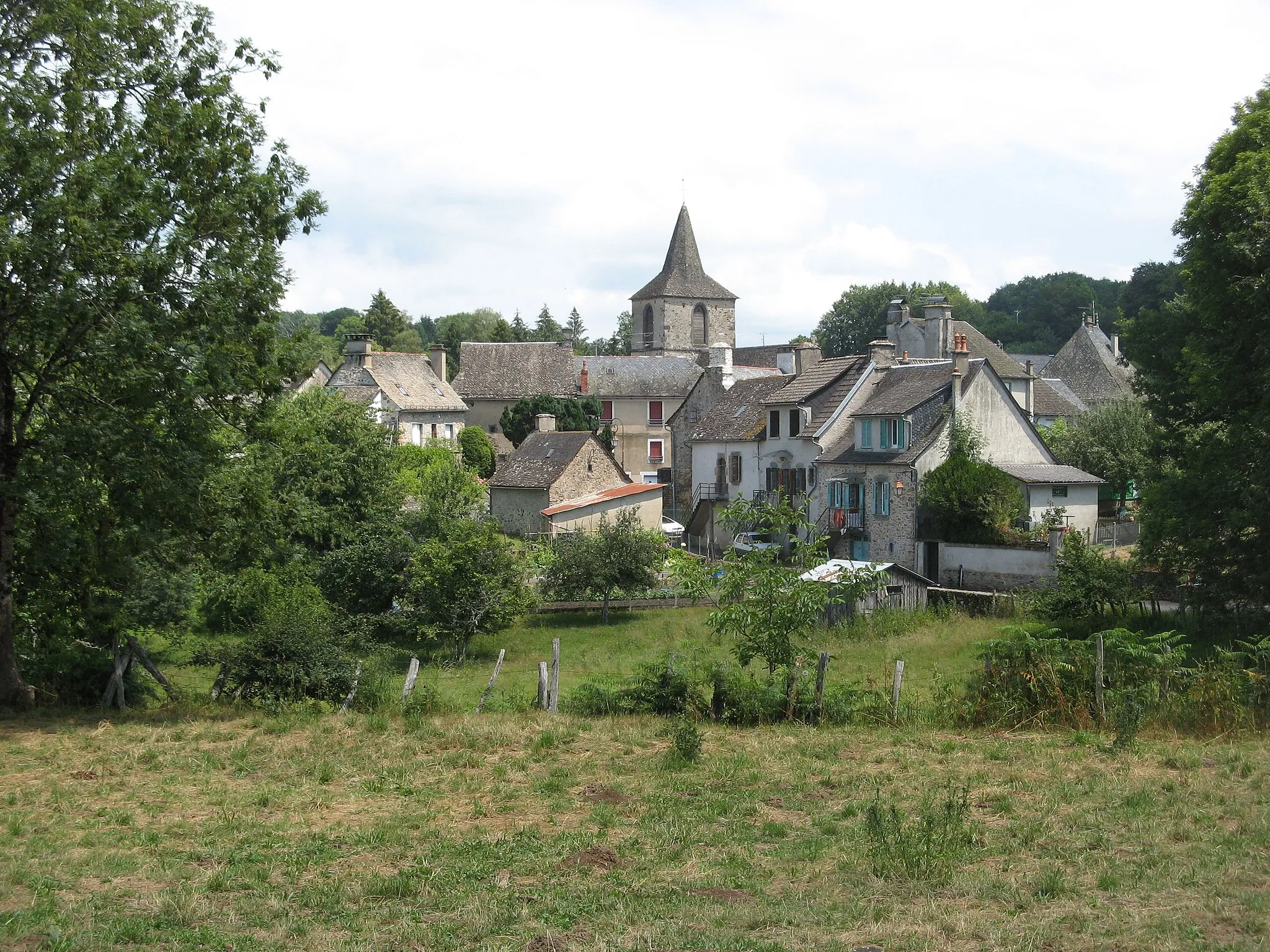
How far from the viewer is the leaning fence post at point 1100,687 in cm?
1716

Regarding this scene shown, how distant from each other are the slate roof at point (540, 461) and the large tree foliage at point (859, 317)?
7108cm

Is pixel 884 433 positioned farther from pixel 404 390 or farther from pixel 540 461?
pixel 404 390

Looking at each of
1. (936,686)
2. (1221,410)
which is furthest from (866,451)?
(936,686)

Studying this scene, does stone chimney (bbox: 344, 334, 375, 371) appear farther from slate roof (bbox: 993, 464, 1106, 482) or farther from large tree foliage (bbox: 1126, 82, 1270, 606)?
large tree foliage (bbox: 1126, 82, 1270, 606)

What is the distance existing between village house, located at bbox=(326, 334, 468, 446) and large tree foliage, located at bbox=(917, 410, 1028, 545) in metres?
34.3

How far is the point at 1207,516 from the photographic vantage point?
84.5ft

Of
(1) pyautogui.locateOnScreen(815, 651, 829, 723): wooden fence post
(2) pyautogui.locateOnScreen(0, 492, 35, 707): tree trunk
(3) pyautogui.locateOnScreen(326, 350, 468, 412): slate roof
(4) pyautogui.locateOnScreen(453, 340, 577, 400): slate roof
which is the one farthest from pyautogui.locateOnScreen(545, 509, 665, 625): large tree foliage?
(4) pyautogui.locateOnScreen(453, 340, 577, 400): slate roof

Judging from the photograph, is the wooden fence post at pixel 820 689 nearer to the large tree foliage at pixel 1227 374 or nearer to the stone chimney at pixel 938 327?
the large tree foliage at pixel 1227 374

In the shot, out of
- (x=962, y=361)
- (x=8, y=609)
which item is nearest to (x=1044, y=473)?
(x=962, y=361)

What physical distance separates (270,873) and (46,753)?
250 inches

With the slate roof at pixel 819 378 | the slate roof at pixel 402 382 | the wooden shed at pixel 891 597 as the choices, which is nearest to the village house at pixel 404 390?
the slate roof at pixel 402 382

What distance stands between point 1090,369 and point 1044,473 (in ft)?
116

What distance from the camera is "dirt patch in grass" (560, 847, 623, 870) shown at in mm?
10205

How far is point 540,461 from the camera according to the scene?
52.7m
